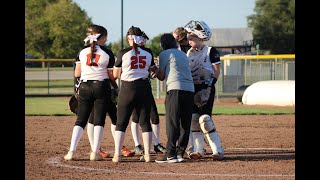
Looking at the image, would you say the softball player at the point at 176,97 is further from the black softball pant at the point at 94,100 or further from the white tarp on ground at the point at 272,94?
the white tarp on ground at the point at 272,94

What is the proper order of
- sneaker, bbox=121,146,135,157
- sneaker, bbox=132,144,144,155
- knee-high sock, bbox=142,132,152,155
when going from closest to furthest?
1. knee-high sock, bbox=142,132,152,155
2. sneaker, bbox=121,146,135,157
3. sneaker, bbox=132,144,144,155

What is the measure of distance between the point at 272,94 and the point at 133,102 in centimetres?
1722

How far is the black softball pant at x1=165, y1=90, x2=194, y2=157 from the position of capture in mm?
11961

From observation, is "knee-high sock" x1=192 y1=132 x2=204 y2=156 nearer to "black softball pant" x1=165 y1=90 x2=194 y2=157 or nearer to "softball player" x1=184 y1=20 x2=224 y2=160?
"softball player" x1=184 y1=20 x2=224 y2=160

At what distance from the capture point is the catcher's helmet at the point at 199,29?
1252 cm

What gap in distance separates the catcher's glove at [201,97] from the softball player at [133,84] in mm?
892

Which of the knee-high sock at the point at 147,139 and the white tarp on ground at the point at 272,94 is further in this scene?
the white tarp on ground at the point at 272,94

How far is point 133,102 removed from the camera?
11.9m

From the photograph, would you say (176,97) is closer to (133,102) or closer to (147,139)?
(133,102)

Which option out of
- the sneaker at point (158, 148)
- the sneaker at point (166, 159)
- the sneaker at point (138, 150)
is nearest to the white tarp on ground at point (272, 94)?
the sneaker at point (158, 148)

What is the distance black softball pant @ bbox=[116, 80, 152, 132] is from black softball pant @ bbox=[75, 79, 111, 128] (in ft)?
1.13

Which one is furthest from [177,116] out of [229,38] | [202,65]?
[229,38]

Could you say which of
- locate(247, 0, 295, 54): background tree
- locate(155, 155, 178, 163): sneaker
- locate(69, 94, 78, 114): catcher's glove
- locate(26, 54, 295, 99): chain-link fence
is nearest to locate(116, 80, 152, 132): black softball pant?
locate(155, 155, 178, 163): sneaker
